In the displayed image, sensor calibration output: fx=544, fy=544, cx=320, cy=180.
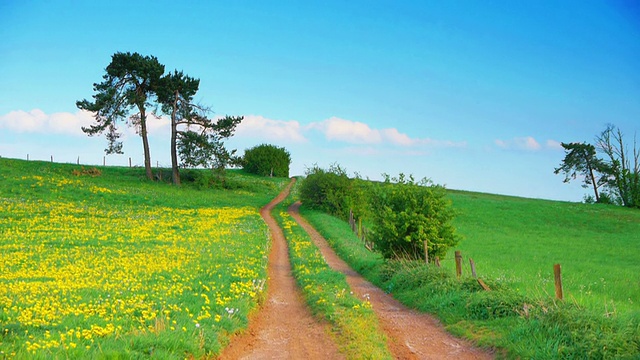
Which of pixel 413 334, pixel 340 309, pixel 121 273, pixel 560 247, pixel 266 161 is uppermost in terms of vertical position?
pixel 266 161

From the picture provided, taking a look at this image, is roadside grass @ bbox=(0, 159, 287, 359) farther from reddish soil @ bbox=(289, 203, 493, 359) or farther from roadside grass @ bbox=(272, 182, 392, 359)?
reddish soil @ bbox=(289, 203, 493, 359)

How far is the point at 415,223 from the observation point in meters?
21.7

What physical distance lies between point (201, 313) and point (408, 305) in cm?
648

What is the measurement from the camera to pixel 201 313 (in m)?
12.2

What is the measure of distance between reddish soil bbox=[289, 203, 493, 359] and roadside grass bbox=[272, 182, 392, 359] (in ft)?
1.17

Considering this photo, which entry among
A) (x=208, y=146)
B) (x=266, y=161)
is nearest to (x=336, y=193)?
(x=208, y=146)

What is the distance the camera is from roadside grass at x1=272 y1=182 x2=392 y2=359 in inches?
429

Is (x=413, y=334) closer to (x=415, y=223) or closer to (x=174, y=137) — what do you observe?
(x=415, y=223)

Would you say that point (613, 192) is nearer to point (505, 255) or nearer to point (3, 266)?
point (505, 255)

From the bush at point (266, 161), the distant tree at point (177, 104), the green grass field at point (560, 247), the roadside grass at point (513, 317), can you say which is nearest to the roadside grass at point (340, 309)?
the roadside grass at point (513, 317)

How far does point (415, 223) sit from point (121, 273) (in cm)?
1114

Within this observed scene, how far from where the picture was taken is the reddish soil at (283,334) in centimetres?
1084

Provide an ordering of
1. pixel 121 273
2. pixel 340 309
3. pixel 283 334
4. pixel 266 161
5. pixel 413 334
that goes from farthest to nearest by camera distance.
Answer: pixel 266 161, pixel 121 273, pixel 340 309, pixel 413 334, pixel 283 334

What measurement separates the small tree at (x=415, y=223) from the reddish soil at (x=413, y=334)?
149 inches
